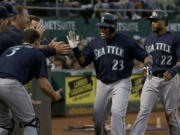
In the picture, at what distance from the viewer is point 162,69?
9.16m

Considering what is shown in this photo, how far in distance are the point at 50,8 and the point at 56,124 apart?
519 centimetres

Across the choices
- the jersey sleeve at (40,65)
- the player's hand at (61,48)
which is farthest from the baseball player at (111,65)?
the jersey sleeve at (40,65)

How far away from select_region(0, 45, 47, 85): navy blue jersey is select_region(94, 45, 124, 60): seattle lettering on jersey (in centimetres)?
194

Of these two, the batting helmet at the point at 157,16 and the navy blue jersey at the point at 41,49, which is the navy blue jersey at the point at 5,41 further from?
the batting helmet at the point at 157,16

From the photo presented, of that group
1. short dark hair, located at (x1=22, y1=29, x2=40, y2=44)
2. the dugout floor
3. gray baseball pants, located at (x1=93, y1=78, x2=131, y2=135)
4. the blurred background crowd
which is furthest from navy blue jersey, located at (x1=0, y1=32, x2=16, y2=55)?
the blurred background crowd

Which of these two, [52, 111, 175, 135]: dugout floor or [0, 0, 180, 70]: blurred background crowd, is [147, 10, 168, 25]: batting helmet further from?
[0, 0, 180, 70]: blurred background crowd

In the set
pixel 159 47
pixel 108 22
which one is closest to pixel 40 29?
pixel 108 22

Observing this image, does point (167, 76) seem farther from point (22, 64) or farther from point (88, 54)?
point (22, 64)

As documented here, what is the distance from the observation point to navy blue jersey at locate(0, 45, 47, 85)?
6.81 metres

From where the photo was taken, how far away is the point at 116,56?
27.8ft

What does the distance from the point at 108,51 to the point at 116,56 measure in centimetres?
18

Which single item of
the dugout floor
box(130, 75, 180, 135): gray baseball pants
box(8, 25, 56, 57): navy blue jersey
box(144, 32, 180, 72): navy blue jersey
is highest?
box(8, 25, 56, 57): navy blue jersey

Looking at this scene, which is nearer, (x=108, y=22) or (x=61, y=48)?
(x=61, y=48)

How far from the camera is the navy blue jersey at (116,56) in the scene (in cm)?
846
